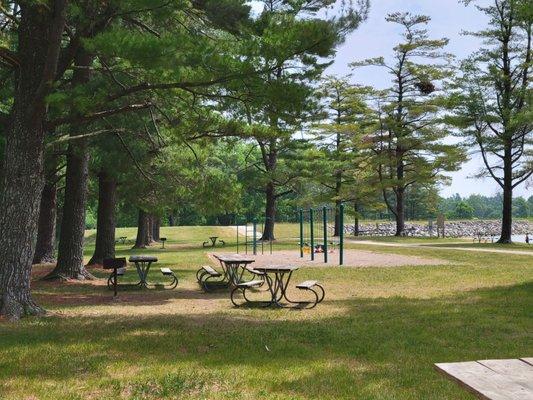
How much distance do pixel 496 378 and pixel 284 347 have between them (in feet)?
12.3

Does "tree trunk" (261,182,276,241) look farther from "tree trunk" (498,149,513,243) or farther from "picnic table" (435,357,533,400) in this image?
"picnic table" (435,357,533,400)

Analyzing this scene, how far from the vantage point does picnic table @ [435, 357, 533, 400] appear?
2400 mm

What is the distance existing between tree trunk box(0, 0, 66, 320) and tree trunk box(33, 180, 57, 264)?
40.6 feet

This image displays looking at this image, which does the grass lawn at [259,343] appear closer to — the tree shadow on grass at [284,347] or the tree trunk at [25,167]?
the tree shadow on grass at [284,347]

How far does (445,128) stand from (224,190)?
2675cm

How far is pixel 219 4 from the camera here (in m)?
9.16

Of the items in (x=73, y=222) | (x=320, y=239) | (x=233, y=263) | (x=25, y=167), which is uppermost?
(x=25, y=167)

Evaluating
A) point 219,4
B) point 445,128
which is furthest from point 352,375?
point 445,128

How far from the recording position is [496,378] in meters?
2.63

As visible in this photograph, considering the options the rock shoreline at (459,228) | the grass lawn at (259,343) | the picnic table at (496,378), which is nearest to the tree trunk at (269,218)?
the grass lawn at (259,343)

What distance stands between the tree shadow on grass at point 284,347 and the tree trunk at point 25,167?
607 mm

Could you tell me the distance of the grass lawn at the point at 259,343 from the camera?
15.2 feet

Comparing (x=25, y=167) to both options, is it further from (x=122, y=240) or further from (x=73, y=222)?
(x=122, y=240)

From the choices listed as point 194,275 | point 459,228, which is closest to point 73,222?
Result: point 194,275
